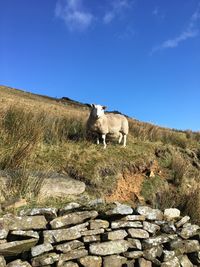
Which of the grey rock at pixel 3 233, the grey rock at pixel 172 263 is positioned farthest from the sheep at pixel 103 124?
the grey rock at pixel 3 233

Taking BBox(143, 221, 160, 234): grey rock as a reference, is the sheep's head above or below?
above

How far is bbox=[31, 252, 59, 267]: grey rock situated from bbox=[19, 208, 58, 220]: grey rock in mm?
604

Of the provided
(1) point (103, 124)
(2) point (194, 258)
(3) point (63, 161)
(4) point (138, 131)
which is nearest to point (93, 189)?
(3) point (63, 161)

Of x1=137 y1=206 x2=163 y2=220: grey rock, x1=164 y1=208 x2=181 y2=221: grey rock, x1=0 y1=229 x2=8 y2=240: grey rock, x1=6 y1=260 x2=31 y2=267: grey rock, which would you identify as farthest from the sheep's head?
x1=6 y1=260 x2=31 y2=267: grey rock

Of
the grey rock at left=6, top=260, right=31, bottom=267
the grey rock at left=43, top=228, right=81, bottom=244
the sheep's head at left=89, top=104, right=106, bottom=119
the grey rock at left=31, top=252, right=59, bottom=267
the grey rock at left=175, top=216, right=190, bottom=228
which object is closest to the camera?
the grey rock at left=6, top=260, right=31, bottom=267

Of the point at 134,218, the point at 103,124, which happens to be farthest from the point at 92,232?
the point at 103,124

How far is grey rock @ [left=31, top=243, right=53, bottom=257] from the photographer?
19.8 feet

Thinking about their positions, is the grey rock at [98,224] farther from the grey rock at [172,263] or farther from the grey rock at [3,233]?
the grey rock at [3,233]

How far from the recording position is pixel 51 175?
778 centimetres

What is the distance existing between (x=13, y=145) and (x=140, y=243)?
311cm

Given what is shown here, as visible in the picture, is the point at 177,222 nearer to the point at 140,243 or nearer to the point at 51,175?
the point at 140,243

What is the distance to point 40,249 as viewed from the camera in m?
6.07

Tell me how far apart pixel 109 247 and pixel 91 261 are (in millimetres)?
389

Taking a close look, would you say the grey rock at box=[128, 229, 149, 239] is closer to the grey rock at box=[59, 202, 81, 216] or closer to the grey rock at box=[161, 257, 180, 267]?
the grey rock at box=[161, 257, 180, 267]
